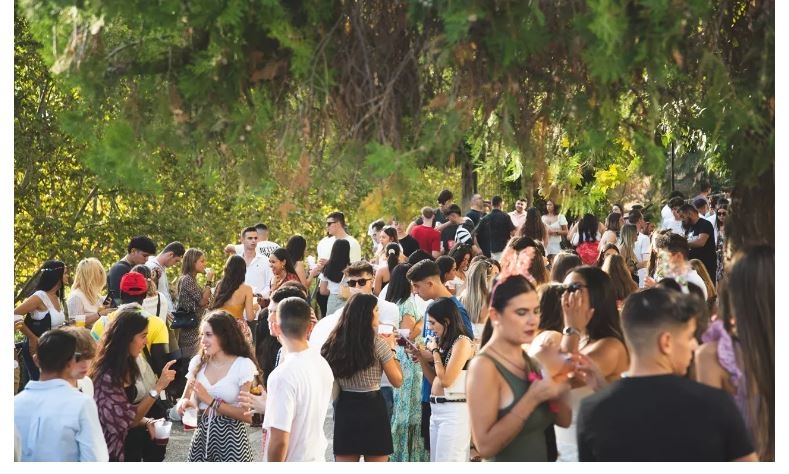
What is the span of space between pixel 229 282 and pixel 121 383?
4.73 m

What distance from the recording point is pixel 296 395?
25.1ft

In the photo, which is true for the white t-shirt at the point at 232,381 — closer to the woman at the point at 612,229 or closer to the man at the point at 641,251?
the man at the point at 641,251

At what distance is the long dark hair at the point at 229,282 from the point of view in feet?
42.0

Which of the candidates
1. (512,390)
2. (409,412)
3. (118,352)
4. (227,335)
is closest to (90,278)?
(409,412)

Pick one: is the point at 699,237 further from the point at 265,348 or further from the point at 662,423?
the point at 662,423

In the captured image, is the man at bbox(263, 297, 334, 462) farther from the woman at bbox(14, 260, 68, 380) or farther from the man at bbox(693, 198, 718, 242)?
the man at bbox(693, 198, 718, 242)

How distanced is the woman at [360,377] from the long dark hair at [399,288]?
2071mm

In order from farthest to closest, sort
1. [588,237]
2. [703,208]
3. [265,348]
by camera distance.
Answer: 1. [703,208]
2. [588,237]
3. [265,348]

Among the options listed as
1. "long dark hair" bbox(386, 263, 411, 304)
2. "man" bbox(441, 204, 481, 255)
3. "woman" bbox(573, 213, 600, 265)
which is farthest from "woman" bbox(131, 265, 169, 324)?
"man" bbox(441, 204, 481, 255)

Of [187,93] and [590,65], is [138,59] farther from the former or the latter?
[590,65]

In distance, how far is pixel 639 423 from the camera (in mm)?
5172
